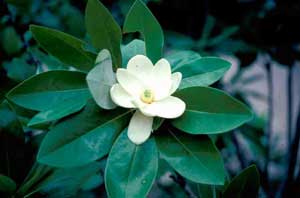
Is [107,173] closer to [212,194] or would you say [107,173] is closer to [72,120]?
[72,120]

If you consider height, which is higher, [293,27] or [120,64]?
[120,64]

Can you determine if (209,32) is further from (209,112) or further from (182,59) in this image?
(209,112)

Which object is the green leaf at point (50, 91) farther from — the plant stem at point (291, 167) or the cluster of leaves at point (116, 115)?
the plant stem at point (291, 167)

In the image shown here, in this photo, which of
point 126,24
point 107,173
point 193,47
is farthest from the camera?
point 193,47

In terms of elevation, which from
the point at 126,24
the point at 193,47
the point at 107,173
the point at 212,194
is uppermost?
the point at 126,24

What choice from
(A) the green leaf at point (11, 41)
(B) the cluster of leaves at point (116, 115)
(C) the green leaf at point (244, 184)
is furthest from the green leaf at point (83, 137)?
(A) the green leaf at point (11, 41)

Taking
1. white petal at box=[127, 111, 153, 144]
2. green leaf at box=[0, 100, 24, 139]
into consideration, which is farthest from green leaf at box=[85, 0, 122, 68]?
green leaf at box=[0, 100, 24, 139]

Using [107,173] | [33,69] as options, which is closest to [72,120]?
[107,173]
